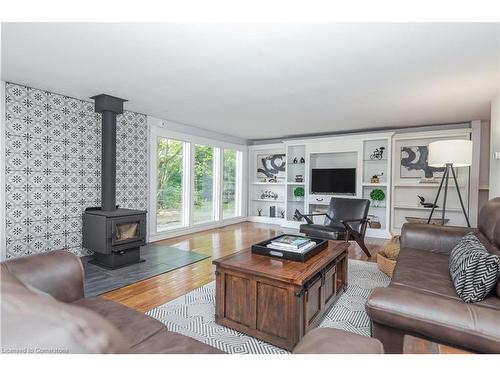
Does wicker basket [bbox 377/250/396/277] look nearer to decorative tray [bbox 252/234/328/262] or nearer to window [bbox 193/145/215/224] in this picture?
decorative tray [bbox 252/234/328/262]

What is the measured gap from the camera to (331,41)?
6.72 ft

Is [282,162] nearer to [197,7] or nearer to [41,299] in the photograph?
[197,7]

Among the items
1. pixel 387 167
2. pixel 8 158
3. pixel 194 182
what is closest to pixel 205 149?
pixel 194 182

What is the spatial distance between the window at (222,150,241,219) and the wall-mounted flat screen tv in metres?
1.98

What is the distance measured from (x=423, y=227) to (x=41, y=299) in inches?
119

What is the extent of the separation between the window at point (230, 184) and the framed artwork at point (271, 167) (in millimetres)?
642

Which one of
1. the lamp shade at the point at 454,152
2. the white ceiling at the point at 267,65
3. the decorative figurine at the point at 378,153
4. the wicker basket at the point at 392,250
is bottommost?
the wicker basket at the point at 392,250

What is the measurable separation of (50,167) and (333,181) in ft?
16.5

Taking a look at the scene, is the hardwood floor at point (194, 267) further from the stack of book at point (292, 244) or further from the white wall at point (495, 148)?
the white wall at point (495, 148)

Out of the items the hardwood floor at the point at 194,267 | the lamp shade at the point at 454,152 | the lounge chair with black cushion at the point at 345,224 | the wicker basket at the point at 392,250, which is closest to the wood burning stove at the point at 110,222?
the hardwood floor at the point at 194,267

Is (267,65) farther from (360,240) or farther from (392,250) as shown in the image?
(360,240)

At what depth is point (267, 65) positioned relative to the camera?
2.49 meters

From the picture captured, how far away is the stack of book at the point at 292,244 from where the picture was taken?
2.13 meters

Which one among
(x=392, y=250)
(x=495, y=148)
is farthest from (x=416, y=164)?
(x=392, y=250)
